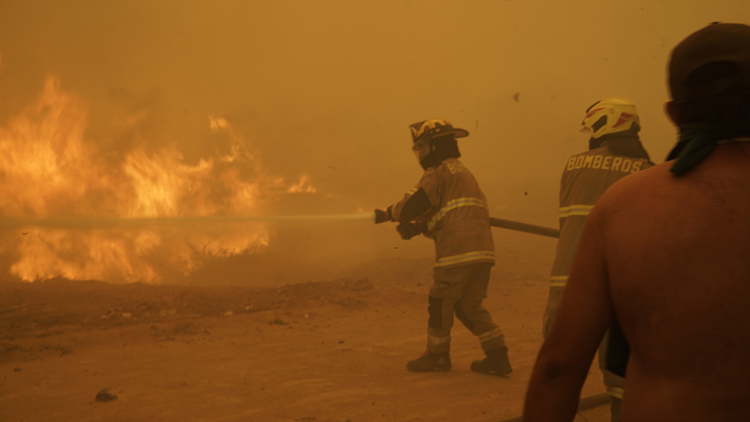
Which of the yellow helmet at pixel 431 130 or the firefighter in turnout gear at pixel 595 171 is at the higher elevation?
the yellow helmet at pixel 431 130

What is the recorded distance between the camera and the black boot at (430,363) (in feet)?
14.0

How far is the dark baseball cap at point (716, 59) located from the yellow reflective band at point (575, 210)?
216 cm

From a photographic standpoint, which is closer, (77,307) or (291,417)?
(291,417)

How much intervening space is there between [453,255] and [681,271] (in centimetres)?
332

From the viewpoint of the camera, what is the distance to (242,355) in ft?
15.0

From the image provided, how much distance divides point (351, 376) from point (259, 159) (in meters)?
5.28

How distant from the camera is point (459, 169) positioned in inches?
173

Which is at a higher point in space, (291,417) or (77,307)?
(77,307)

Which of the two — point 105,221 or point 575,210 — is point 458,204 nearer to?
point 575,210

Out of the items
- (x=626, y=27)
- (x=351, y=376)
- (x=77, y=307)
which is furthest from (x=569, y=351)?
(x=626, y=27)

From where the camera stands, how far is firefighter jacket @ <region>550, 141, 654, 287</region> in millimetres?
3045

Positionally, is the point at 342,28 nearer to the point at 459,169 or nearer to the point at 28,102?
the point at 28,102

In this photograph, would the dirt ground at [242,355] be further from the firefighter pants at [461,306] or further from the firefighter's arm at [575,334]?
the firefighter's arm at [575,334]

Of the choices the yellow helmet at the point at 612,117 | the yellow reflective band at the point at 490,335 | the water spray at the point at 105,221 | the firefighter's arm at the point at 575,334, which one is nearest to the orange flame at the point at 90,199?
the water spray at the point at 105,221
